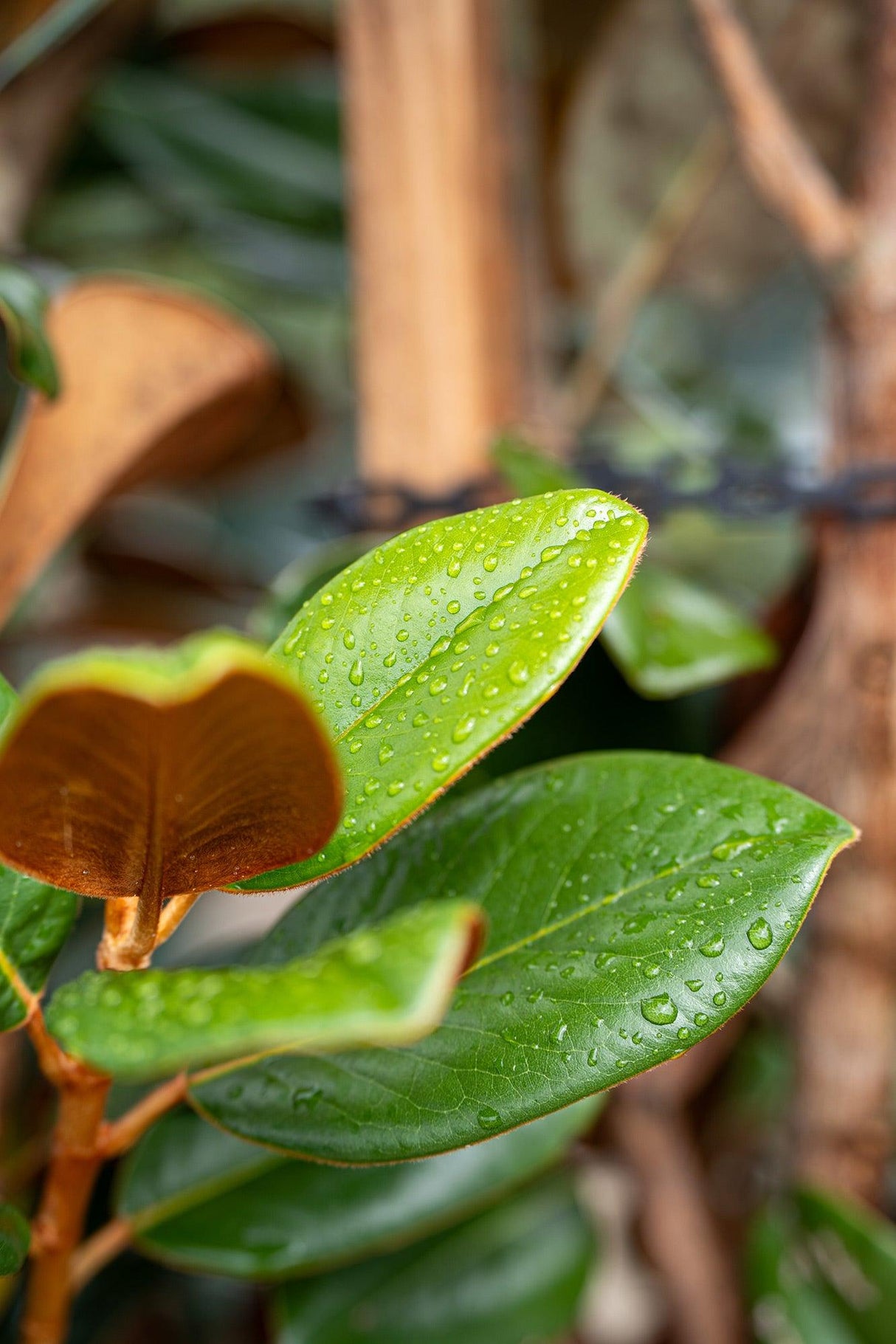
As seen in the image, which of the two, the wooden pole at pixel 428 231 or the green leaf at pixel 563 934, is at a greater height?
the wooden pole at pixel 428 231

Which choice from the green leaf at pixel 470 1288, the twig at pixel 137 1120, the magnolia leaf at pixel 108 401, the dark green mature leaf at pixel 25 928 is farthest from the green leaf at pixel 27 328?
the green leaf at pixel 470 1288

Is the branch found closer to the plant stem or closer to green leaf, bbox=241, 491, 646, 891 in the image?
green leaf, bbox=241, 491, 646, 891

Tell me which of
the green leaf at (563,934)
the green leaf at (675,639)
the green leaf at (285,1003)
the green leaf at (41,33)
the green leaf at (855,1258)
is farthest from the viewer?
the green leaf at (41,33)

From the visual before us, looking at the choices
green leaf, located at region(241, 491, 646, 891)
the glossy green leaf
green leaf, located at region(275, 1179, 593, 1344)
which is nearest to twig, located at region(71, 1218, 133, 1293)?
green leaf, located at region(275, 1179, 593, 1344)

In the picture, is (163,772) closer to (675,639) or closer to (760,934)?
(760,934)

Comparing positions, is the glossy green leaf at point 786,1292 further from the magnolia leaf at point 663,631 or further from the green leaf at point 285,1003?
the green leaf at point 285,1003

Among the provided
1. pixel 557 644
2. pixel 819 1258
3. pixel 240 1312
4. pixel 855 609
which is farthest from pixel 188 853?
pixel 240 1312
